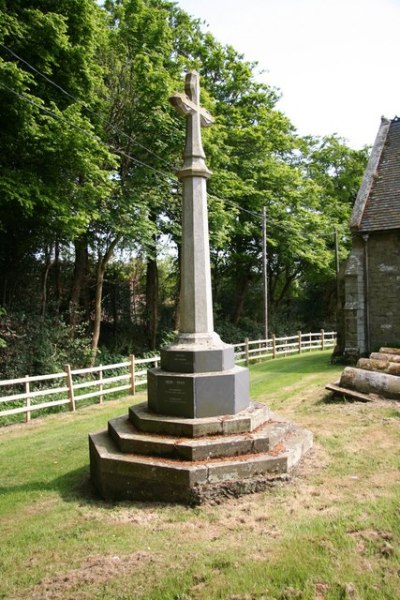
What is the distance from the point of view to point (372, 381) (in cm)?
898

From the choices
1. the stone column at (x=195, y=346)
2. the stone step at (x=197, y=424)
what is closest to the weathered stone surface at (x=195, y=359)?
the stone column at (x=195, y=346)

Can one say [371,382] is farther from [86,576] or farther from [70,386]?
[70,386]

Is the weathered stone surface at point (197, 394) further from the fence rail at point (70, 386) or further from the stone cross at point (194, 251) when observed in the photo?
the fence rail at point (70, 386)

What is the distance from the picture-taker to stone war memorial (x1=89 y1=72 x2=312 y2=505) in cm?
483

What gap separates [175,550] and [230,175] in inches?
712

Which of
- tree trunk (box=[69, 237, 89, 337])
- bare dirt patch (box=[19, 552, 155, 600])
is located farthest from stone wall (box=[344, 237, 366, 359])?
bare dirt patch (box=[19, 552, 155, 600])

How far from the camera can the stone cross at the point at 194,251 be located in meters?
6.11

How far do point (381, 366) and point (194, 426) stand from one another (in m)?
5.82

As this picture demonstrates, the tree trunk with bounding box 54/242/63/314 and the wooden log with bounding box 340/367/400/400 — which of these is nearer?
the wooden log with bounding box 340/367/400/400

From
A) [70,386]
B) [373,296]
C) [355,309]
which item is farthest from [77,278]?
[373,296]

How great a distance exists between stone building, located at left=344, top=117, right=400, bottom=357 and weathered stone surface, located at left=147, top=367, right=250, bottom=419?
36.9 feet

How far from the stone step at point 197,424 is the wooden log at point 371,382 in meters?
4.15

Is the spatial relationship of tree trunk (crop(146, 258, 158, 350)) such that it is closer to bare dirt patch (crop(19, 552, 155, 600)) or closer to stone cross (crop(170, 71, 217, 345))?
stone cross (crop(170, 71, 217, 345))

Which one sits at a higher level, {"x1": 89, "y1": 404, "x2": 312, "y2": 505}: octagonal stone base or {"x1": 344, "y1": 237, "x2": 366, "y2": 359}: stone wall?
{"x1": 344, "y1": 237, "x2": 366, "y2": 359}: stone wall
